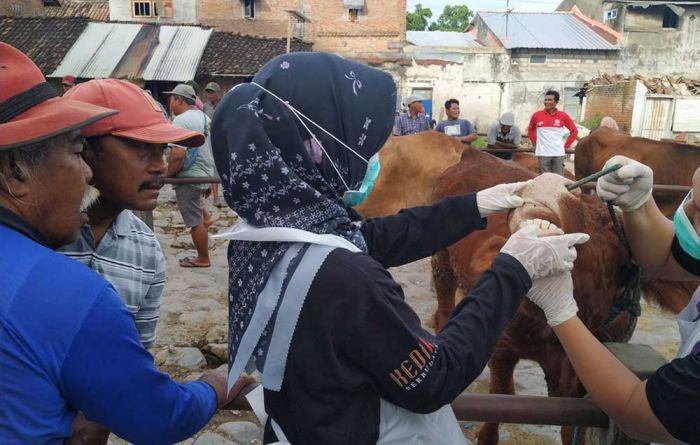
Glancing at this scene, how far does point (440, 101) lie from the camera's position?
22.1 meters

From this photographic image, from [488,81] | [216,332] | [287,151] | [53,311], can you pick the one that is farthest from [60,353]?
[488,81]

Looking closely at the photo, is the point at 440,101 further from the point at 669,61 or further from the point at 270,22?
the point at 669,61

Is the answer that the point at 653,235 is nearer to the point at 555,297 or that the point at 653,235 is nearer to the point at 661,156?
the point at 555,297

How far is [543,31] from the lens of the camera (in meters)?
24.3

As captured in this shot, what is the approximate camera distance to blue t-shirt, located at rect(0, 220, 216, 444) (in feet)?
3.16

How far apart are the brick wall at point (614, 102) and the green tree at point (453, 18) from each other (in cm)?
3595

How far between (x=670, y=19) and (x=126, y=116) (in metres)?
26.7

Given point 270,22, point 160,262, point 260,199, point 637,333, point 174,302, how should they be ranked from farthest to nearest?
point 270,22 → point 174,302 → point 637,333 → point 160,262 → point 260,199

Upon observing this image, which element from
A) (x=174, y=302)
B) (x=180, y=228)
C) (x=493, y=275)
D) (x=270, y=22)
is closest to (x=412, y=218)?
(x=493, y=275)

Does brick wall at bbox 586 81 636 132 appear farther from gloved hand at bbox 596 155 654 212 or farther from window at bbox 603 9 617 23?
gloved hand at bbox 596 155 654 212

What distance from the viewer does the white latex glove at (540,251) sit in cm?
134

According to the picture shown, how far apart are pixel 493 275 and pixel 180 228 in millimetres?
6567

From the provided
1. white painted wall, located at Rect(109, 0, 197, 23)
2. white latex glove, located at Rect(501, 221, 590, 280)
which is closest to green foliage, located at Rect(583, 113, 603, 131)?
white painted wall, located at Rect(109, 0, 197, 23)

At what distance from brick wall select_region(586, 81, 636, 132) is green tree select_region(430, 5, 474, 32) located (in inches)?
1415
